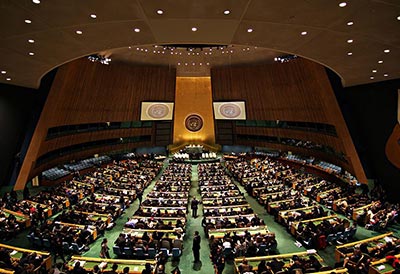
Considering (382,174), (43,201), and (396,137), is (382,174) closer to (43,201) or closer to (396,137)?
(396,137)

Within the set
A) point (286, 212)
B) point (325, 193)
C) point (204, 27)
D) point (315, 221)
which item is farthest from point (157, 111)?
point (204, 27)

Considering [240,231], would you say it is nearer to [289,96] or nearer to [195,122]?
[289,96]

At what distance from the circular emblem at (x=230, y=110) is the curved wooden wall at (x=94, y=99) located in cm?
580

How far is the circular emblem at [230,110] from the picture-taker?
26625mm

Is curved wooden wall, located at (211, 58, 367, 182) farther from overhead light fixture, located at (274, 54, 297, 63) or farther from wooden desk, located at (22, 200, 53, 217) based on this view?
wooden desk, located at (22, 200, 53, 217)

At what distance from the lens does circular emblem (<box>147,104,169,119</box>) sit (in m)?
26.5

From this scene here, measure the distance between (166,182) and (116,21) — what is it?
44.3ft

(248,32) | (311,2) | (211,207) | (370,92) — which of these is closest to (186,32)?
(248,32)

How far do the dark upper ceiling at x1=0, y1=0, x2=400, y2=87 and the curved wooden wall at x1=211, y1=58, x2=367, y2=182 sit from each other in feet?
20.6

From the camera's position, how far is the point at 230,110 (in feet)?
87.9

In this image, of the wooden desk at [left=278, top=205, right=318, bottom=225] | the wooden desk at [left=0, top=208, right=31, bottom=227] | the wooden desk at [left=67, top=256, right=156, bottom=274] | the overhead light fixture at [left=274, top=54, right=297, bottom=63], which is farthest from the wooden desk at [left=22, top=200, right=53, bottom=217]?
the overhead light fixture at [left=274, top=54, right=297, bottom=63]

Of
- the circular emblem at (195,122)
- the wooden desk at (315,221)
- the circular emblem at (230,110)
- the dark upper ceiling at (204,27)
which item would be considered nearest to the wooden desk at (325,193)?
the wooden desk at (315,221)

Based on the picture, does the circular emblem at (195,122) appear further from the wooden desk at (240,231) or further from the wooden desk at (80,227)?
the wooden desk at (240,231)

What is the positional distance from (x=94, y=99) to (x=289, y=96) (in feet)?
57.9
